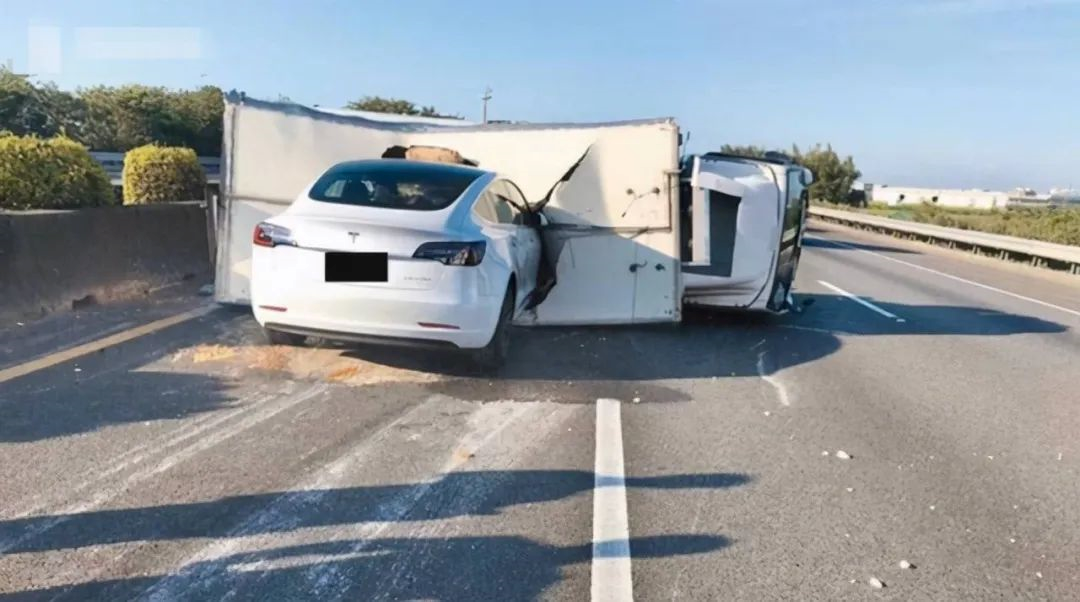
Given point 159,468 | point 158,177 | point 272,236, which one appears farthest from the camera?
point 158,177

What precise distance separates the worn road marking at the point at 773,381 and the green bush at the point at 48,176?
6575 mm

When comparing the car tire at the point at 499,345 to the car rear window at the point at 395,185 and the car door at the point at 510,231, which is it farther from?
the car rear window at the point at 395,185

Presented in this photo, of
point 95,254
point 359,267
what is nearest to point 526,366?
point 359,267

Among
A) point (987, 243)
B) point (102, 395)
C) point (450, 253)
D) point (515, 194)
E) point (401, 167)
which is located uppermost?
point (401, 167)

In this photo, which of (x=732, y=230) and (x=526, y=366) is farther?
(x=732, y=230)

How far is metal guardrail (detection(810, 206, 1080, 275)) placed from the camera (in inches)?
870

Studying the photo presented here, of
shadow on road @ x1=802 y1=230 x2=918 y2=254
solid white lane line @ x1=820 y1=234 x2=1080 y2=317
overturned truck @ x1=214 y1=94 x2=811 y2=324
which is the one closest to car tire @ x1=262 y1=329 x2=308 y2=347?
overturned truck @ x1=214 y1=94 x2=811 y2=324

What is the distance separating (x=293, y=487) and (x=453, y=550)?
1.05 metres

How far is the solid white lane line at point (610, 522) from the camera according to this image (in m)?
3.61

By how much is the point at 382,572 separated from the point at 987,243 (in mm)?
26134

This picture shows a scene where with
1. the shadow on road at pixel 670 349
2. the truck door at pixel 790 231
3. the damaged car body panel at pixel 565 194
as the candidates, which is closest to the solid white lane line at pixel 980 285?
the shadow on road at pixel 670 349

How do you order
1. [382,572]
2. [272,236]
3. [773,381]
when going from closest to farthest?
[382,572], [272,236], [773,381]

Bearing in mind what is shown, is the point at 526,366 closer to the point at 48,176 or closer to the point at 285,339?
the point at 285,339

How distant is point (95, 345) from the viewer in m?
7.08
